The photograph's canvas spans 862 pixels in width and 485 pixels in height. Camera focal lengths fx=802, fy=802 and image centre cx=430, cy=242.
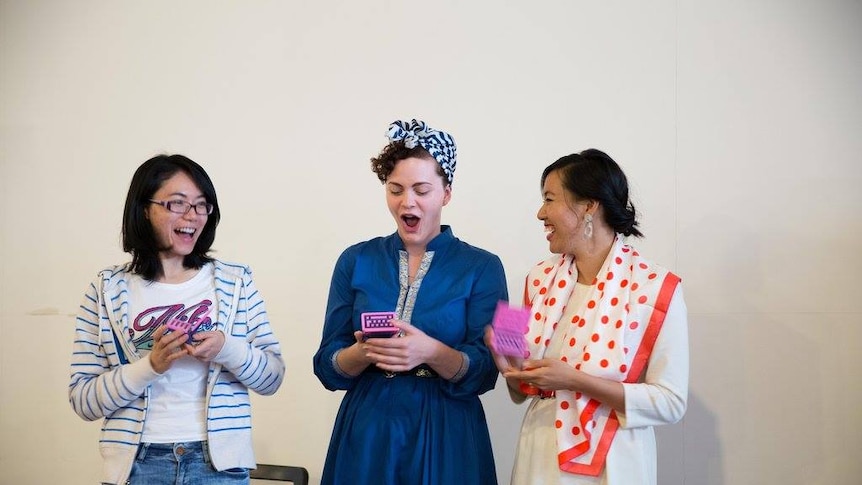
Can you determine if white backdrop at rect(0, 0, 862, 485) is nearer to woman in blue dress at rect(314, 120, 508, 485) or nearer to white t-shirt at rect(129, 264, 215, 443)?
woman in blue dress at rect(314, 120, 508, 485)

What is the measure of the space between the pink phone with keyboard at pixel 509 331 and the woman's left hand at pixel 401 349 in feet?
0.52

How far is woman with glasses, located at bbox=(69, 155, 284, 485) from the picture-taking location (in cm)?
194

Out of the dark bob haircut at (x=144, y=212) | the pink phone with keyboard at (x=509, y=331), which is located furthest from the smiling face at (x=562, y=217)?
the dark bob haircut at (x=144, y=212)

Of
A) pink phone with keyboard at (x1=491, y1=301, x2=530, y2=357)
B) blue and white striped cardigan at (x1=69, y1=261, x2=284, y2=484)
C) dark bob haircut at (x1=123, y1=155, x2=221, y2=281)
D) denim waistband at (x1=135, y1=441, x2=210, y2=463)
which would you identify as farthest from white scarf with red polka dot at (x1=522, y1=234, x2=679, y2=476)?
dark bob haircut at (x1=123, y1=155, x2=221, y2=281)

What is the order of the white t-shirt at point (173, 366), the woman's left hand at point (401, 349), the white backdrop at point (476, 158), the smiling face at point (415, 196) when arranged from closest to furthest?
1. the woman's left hand at point (401, 349)
2. the white t-shirt at point (173, 366)
3. the smiling face at point (415, 196)
4. the white backdrop at point (476, 158)

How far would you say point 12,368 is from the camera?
11.4 feet

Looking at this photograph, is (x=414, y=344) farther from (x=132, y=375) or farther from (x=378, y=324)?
(x=132, y=375)

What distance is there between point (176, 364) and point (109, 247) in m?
1.58

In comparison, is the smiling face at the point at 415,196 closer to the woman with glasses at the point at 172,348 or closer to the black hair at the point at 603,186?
the black hair at the point at 603,186

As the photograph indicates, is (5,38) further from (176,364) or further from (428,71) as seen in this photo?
(176,364)

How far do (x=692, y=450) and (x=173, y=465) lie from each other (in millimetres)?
1870

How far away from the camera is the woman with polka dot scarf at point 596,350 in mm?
1893

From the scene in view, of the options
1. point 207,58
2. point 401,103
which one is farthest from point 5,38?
point 401,103

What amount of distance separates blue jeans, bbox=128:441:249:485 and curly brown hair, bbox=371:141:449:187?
2.75 feet
